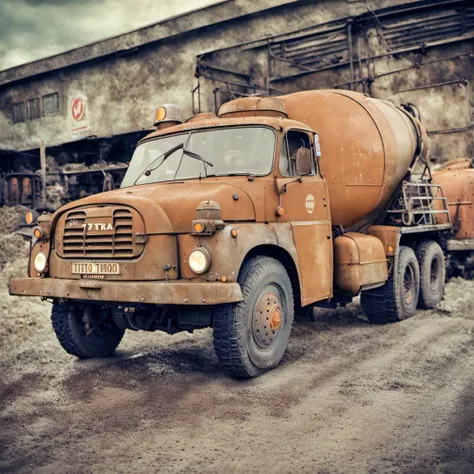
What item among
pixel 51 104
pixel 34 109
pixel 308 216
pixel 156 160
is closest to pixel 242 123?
pixel 156 160

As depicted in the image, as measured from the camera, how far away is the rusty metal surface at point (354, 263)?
6.80 m

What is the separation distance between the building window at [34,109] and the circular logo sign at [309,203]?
76.6ft

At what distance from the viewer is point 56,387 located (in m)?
5.23

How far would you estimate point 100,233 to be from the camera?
A: 5.25 meters

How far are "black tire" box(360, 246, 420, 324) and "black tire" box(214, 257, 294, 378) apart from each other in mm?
2708

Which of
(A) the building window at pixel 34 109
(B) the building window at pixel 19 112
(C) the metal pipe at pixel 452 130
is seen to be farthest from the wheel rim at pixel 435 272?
(B) the building window at pixel 19 112

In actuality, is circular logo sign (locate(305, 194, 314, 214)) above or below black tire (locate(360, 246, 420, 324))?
above

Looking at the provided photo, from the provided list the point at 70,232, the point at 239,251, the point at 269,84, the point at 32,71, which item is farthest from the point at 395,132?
the point at 32,71

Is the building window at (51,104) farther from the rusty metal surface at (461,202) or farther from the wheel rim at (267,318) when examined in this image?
the wheel rim at (267,318)

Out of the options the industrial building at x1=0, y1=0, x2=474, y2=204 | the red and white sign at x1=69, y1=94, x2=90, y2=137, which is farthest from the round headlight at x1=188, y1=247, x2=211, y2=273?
the red and white sign at x1=69, y1=94, x2=90, y2=137

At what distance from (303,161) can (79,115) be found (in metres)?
20.9

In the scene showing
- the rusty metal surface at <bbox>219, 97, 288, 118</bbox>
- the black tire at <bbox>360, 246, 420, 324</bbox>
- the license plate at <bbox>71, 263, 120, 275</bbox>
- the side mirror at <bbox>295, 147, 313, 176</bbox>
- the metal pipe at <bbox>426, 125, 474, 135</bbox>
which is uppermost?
the metal pipe at <bbox>426, 125, 474, 135</bbox>

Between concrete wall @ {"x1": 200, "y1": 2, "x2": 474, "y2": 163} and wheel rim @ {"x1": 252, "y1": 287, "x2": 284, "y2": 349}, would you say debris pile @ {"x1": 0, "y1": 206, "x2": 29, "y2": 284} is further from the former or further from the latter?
concrete wall @ {"x1": 200, "y1": 2, "x2": 474, "y2": 163}

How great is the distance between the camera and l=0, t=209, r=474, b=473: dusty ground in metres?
3.59
